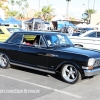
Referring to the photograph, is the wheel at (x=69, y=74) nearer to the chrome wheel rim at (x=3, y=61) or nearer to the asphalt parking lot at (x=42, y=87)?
the asphalt parking lot at (x=42, y=87)

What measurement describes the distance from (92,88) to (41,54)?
1.98 m

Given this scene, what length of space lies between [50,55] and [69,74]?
2.77 ft

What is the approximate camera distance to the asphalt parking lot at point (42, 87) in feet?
17.1

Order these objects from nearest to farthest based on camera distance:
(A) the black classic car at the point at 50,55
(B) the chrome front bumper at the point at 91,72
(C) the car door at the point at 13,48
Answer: (B) the chrome front bumper at the point at 91,72 → (A) the black classic car at the point at 50,55 → (C) the car door at the point at 13,48


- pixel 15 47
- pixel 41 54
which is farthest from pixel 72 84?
pixel 15 47

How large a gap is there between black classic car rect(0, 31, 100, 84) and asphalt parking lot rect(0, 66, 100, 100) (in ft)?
1.04

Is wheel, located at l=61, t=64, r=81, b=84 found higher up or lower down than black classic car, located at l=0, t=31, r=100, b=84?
lower down

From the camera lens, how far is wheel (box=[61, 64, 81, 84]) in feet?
20.8

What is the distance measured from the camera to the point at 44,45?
Result: 707cm

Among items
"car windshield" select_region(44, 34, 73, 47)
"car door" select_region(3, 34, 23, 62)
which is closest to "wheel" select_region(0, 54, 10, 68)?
"car door" select_region(3, 34, 23, 62)

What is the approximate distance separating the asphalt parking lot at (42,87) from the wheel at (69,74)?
0.15m

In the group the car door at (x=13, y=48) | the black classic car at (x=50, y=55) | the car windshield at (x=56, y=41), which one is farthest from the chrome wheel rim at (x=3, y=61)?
the car windshield at (x=56, y=41)

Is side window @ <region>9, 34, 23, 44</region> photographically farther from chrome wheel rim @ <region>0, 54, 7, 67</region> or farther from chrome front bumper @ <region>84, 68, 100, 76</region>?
chrome front bumper @ <region>84, 68, 100, 76</region>

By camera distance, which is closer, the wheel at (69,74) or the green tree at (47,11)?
the wheel at (69,74)
